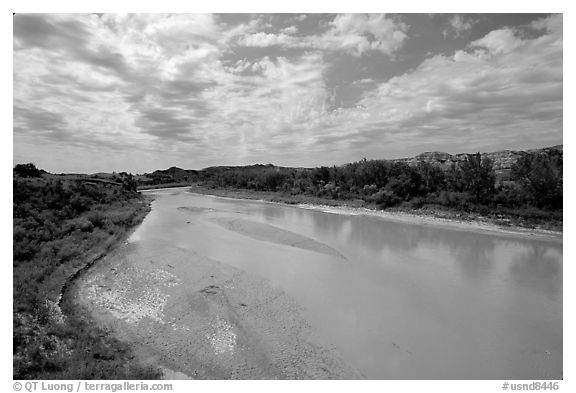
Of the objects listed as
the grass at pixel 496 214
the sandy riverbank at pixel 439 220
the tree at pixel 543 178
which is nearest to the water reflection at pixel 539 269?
the sandy riverbank at pixel 439 220

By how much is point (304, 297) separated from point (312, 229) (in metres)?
11.5

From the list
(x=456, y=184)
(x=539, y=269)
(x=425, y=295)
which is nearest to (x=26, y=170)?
(x=425, y=295)

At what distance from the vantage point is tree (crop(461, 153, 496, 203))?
933 inches

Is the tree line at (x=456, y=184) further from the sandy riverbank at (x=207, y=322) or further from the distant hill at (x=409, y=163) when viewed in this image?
the sandy riverbank at (x=207, y=322)

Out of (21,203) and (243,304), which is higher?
(21,203)

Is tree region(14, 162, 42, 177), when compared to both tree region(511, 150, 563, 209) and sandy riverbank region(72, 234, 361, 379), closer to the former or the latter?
sandy riverbank region(72, 234, 361, 379)

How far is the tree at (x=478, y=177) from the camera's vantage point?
23.7 meters

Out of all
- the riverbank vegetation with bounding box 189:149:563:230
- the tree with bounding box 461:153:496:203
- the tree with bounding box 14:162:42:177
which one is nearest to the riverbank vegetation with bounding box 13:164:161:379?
the tree with bounding box 14:162:42:177

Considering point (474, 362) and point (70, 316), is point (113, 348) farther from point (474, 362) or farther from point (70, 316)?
point (474, 362)

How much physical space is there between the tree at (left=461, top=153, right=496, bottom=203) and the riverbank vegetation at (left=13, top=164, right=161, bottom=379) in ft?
78.4

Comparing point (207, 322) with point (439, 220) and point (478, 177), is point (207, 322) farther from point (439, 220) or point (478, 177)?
point (478, 177)

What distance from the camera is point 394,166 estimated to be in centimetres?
3650

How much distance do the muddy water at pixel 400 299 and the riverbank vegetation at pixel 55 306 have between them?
104 cm

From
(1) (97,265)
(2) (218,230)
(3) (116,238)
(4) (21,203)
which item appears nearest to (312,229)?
(2) (218,230)
